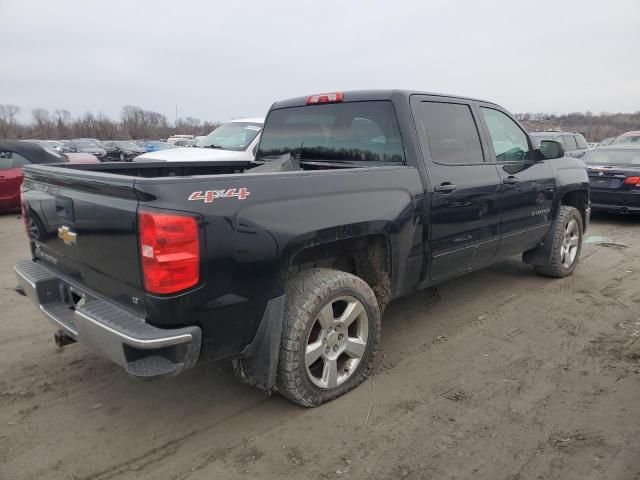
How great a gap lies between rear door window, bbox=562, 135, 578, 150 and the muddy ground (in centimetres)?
1062

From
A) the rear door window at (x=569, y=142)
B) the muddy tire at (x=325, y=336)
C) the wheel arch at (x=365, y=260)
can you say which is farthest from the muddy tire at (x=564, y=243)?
the rear door window at (x=569, y=142)

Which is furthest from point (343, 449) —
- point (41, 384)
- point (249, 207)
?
point (41, 384)

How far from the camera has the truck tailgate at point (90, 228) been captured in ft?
7.71

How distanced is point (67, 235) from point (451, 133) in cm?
291

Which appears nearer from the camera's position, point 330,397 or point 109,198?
point 109,198

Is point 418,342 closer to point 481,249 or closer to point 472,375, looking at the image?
point 472,375

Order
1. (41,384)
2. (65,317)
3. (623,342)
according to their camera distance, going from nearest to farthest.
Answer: (65,317), (41,384), (623,342)

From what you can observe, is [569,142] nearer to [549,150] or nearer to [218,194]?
[549,150]

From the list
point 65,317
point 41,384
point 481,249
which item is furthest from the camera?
point 481,249

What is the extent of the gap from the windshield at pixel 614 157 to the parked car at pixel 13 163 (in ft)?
37.3

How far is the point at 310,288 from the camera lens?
9.36ft

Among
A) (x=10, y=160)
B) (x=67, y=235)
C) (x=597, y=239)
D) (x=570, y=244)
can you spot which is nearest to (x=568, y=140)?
(x=597, y=239)

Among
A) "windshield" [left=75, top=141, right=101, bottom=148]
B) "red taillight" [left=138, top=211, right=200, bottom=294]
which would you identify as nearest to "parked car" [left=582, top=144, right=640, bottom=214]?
"red taillight" [left=138, top=211, right=200, bottom=294]

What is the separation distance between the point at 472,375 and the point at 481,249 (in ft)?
4.06
